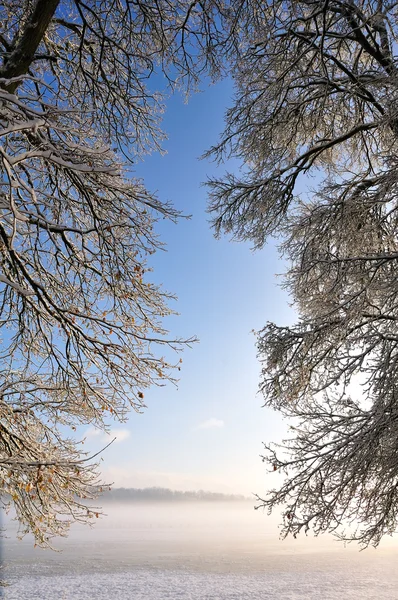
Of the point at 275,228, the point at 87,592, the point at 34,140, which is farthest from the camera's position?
the point at 87,592

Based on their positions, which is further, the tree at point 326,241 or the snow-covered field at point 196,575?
the snow-covered field at point 196,575

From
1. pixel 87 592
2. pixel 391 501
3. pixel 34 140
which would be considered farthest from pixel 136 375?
pixel 87 592

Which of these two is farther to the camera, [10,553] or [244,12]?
[10,553]

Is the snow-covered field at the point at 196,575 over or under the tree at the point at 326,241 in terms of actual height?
under

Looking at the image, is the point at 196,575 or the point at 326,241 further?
the point at 196,575

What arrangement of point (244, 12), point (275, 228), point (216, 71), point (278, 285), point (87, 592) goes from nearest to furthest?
point (244, 12) < point (216, 71) < point (275, 228) < point (278, 285) < point (87, 592)

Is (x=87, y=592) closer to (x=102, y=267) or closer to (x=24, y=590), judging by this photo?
(x=24, y=590)

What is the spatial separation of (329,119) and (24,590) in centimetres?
1410

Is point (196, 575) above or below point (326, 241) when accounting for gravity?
below

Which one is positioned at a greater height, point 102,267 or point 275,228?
point 275,228

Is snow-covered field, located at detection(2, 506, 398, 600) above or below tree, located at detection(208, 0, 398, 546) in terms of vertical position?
below

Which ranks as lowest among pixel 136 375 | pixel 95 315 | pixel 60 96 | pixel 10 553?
pixel 10 553

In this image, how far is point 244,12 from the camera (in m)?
5.79

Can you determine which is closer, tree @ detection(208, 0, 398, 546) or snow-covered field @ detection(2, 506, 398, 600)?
tree @ detection(208, 0, 398, 546)
